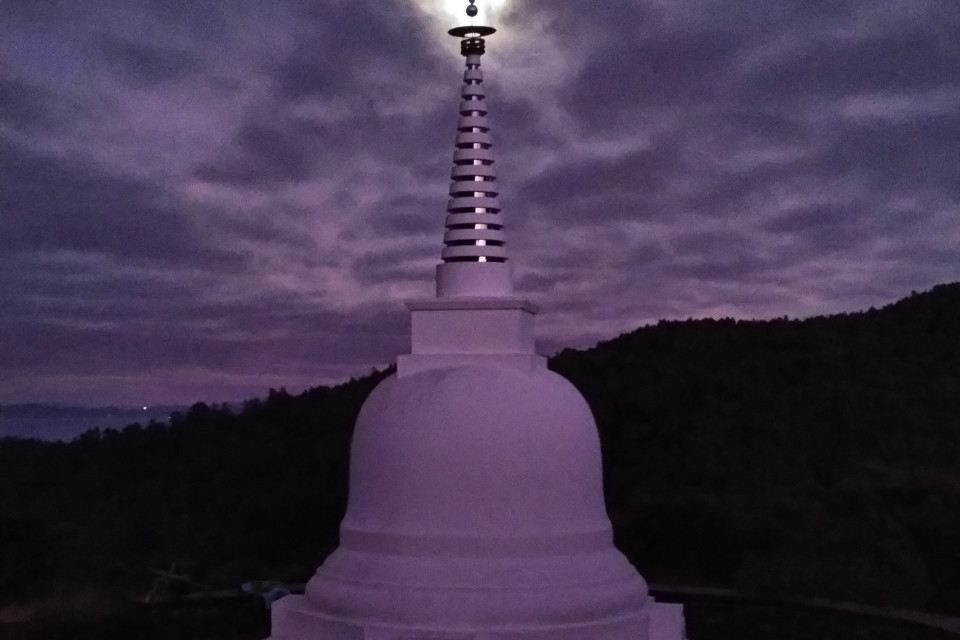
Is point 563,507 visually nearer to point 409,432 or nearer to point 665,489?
point 409,432

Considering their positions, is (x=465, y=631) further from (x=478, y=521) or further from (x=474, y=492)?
(x=474, y=492)

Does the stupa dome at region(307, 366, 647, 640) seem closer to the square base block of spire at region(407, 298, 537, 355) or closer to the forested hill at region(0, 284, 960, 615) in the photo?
the square base block of spire at region(407, 298, 537, 355)

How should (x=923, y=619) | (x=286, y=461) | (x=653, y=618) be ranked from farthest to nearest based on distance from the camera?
(x=286, y=461)
(x=923, y=619)
(x=653, y=618)

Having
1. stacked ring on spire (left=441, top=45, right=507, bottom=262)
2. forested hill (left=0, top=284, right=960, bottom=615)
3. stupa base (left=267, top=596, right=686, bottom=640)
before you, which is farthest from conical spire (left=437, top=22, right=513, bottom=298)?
forested hill (left=0, top=284, right=960, bottom=615)

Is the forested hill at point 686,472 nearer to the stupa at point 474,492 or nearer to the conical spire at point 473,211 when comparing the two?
the stupa at point 474,492

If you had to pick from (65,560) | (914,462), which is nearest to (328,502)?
(65,560)

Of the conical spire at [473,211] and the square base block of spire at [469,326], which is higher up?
the conical spire at [473,211]

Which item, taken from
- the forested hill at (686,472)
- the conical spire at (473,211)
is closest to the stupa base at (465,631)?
the conical spire at (473,211)

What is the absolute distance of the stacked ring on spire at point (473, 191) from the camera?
10.4 m

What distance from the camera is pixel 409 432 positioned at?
9.87 m

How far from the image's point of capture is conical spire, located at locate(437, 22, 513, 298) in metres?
10.4

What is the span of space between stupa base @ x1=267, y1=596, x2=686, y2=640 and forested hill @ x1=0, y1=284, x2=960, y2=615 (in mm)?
7266

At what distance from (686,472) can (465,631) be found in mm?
17416

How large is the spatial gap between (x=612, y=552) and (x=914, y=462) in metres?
19.5
